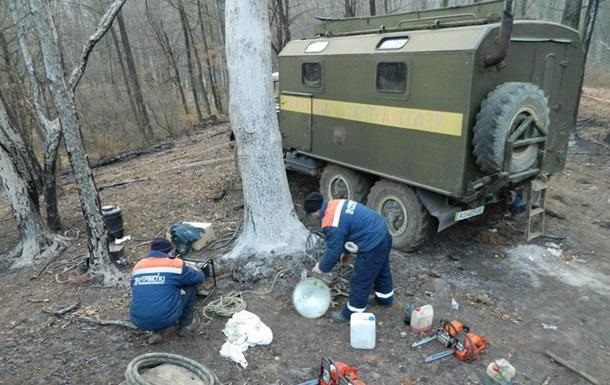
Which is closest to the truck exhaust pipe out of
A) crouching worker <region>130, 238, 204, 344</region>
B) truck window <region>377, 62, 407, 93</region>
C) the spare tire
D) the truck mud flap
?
the spare tire

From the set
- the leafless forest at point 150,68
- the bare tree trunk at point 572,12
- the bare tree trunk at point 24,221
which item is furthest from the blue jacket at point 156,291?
the leafless forest at point 150,68

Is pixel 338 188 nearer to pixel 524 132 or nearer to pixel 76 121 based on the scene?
pixel 524 132

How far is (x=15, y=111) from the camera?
13273 millimetres

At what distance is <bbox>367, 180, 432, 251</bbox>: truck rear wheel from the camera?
6242mm

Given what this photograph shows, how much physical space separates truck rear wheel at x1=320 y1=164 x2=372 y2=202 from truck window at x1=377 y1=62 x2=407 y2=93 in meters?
1.59

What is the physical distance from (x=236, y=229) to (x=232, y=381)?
3399 millimetres

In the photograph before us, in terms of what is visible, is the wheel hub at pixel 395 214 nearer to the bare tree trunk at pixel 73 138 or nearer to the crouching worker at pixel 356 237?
the crouching worker at pixel 356 237

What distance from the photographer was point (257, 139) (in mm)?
5574

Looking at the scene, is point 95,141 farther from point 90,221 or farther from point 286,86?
point 90,221

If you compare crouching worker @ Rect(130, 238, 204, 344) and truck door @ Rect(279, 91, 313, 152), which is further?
truck door @ Rect(279, 91, 313, 152)

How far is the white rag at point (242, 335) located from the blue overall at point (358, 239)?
0.89 meters

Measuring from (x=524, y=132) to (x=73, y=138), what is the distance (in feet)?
18.1

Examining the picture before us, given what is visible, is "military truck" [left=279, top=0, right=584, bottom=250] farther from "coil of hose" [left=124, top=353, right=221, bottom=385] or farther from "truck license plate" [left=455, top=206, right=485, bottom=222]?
"coil of hose" [left=124, top=353, right=221, bottom=385]

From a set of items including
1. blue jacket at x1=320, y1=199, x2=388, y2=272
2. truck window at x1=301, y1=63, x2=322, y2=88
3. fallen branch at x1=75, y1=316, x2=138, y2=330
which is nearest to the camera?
blue jacket at x1=320, y1=199, x2=388, y2=272
